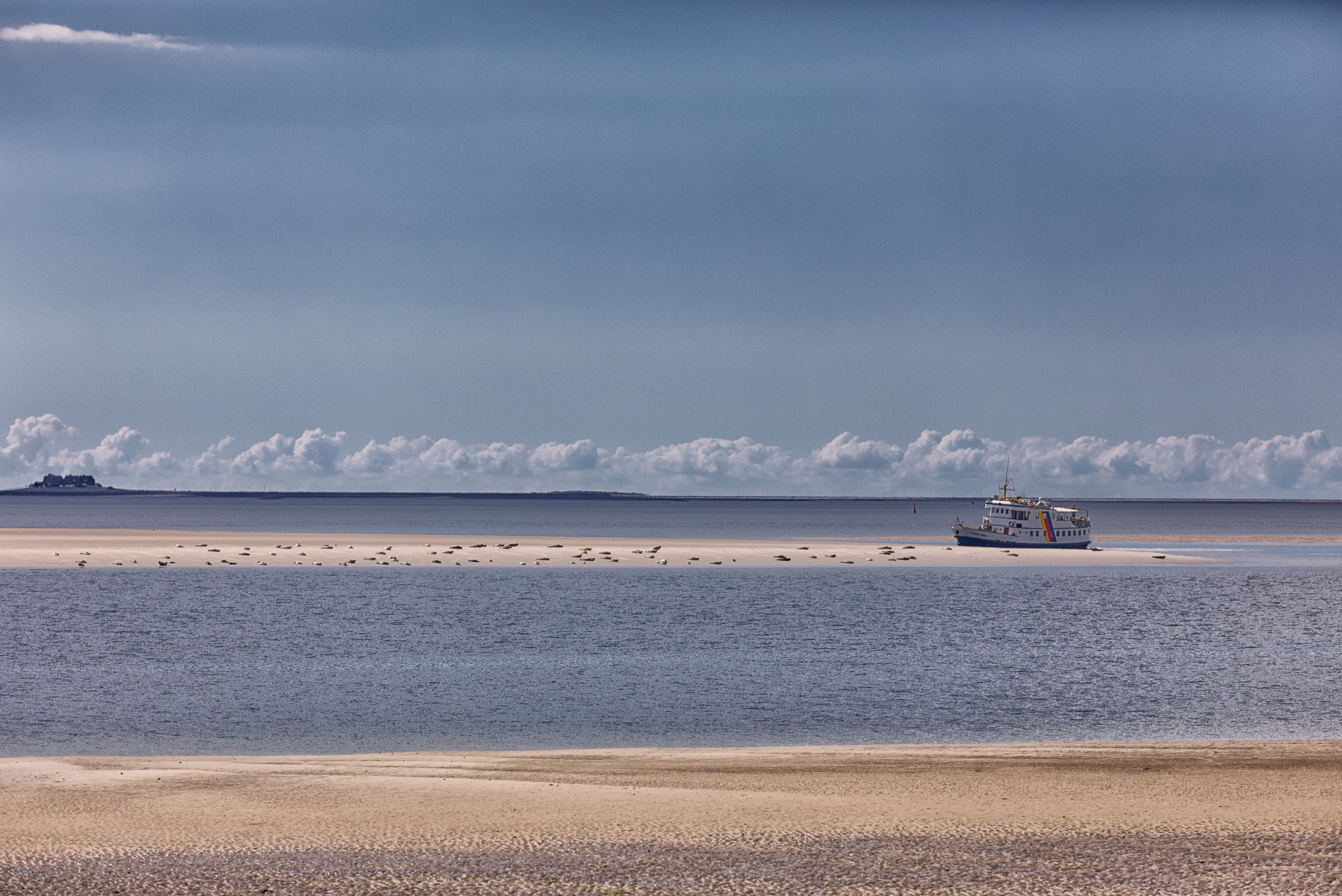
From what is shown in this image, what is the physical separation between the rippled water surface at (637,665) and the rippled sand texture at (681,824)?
458cm

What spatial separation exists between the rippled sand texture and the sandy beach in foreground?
214ft

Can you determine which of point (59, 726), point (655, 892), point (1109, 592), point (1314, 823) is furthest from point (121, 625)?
point (1109, 592)

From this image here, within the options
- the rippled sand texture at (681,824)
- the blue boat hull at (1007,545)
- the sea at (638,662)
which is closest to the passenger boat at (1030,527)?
the blue boat hull at (1007,545)

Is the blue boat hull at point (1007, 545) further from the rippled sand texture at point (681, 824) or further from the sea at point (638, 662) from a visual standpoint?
the rippled sand texture at point (681, 824)

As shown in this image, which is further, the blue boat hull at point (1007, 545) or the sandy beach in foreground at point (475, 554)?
the blue boat hull at point (1007, 545)

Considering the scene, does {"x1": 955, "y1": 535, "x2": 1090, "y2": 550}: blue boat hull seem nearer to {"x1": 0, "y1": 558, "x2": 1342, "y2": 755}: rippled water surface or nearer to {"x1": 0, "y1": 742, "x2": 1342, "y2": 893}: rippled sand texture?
{"x1": 0, "y1": 558, "x2": 1342, "y2": 755}: rippled water surface

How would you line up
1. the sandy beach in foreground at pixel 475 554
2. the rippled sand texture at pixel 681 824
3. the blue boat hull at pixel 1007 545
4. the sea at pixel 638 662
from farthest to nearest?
the blue boat hull at pixel 1007 545, the sandy beach in foreground at pixel 475 554, the sea at pixel 638 662, the rippled sand texture at pixel 681 824

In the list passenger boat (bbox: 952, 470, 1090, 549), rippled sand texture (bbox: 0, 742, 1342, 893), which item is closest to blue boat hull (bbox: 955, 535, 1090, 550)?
passenger boat (bbox: 952, 470, 1090, 549)

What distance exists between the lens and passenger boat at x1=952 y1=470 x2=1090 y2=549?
109 metres

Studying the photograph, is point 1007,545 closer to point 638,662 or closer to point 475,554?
point 475,554

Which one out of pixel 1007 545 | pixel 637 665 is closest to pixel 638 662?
pixel 637 665

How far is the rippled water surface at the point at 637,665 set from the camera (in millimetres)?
25641

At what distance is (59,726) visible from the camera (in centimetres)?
2548

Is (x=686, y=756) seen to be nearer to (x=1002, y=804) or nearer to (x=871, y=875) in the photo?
(x=1002, y=804)
